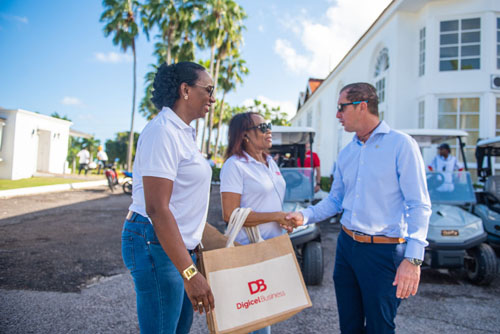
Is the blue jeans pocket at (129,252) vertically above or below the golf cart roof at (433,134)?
below

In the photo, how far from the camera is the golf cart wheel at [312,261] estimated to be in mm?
4305

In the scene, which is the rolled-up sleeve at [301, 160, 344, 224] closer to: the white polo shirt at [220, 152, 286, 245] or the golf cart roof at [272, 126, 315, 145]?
the white polo shirt at [220, 152, 286, 245]

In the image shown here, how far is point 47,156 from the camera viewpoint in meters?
22.2

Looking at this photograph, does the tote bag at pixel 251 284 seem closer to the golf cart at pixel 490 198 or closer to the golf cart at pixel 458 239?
the golf cart at pixel 458 239

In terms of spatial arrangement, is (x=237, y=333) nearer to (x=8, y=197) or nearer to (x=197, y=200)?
(x=197, y=200)

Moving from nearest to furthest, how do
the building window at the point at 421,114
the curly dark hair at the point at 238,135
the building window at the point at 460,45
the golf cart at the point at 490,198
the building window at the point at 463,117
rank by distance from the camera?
1. the curly dark hair at the point at 238,135
2. the golf cart at the point at 490,198
3. the building window at the point at 460,45
4. the building window at the point at 463,117
5. the building window at the point at 421,114

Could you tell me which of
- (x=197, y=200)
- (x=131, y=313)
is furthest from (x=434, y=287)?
(x=197, y=200)

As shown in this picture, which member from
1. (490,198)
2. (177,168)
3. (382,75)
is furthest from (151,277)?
(382,75)

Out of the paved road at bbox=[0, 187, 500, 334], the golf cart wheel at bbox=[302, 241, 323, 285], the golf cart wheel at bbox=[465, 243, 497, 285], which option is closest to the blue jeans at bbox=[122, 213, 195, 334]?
the paved road at bbox=[0, 187, 500, 334]

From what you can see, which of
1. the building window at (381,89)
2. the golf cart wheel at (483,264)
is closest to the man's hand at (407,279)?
the golf cart wheel at (483,264)

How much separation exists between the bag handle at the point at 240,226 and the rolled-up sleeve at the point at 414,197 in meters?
0.91

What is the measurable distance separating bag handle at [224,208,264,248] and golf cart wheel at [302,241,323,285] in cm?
231

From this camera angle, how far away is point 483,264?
14.5 feet

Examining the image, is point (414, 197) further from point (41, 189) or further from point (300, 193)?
point (41, 189)
